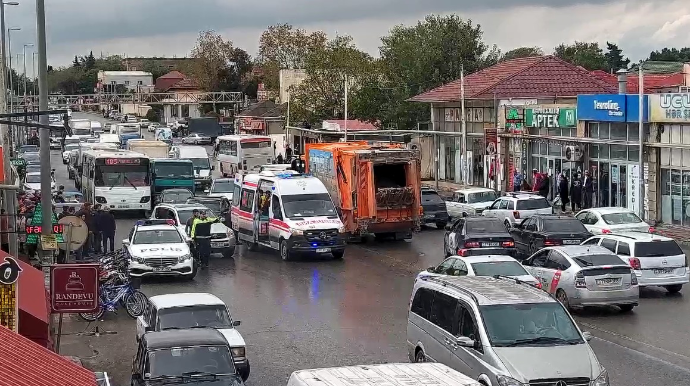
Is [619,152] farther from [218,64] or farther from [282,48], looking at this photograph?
[218,64]

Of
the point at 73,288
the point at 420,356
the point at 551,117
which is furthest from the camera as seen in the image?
the point at 551,117

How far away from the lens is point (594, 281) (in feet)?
72.4

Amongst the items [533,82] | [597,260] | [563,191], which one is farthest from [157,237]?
[533,82]

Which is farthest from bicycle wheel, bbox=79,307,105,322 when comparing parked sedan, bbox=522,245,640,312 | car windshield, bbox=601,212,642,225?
car windshield, bbox=601,212,642,225

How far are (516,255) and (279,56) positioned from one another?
79392mm

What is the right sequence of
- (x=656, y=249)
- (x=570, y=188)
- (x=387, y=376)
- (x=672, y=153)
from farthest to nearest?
1. (x=570, y=188)
2. (x=672, y=153)
3. (x=656, y=249)
4. (x=387, y=376)

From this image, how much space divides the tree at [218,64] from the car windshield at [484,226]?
4233 inches

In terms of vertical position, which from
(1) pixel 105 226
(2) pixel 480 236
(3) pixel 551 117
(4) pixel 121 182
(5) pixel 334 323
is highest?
(3) pixel 551 117

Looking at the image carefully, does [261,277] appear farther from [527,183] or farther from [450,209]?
[527,183]

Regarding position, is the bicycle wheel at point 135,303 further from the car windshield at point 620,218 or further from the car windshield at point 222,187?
the car windshield at point 222,187

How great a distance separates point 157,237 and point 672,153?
62.7 feet

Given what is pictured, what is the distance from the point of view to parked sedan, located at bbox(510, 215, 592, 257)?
29328 mm

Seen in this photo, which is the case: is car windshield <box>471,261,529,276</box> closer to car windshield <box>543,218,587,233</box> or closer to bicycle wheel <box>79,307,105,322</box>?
car windshield <box>543,218,587,233</box>

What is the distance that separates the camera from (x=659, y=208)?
38.8 metres
